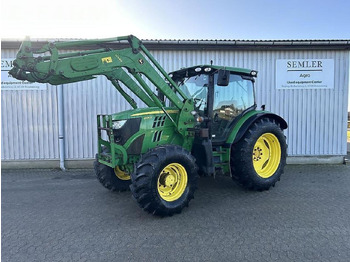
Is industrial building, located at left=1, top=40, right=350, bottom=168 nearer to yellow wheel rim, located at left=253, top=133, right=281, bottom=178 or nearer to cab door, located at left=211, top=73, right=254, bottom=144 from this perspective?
cab door, located at left=211, top=73, right=254, bottom=144

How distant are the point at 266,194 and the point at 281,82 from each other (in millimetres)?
3884

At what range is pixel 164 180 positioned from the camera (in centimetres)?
404

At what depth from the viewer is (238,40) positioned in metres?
7.02

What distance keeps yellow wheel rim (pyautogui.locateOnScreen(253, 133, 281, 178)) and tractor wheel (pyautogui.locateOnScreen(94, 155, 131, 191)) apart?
2.72 meters

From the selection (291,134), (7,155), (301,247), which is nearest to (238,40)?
(291,134)

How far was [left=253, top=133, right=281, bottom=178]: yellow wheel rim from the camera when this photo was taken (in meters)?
5.22

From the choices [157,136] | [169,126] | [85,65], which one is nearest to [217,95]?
[169,126]

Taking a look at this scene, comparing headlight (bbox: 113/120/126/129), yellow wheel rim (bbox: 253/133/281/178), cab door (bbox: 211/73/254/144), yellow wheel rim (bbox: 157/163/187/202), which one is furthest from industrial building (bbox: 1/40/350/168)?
yellow wheel rim (bbox: 157/163/187/202)

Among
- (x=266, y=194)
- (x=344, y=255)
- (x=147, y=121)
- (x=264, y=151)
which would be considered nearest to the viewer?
(x=344, y=255)

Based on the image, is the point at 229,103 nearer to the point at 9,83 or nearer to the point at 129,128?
the point at 129,128

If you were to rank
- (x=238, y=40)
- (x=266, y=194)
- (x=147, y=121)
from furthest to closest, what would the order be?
(x=238, y=40), (x=266, y=194), (x=147, y=121)

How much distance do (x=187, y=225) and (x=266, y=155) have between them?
2.65m

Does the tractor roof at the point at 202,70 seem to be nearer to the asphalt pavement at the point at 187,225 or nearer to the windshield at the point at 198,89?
the windshield at the point at 198,89

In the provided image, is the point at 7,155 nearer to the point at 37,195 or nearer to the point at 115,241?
the point at 37,195
